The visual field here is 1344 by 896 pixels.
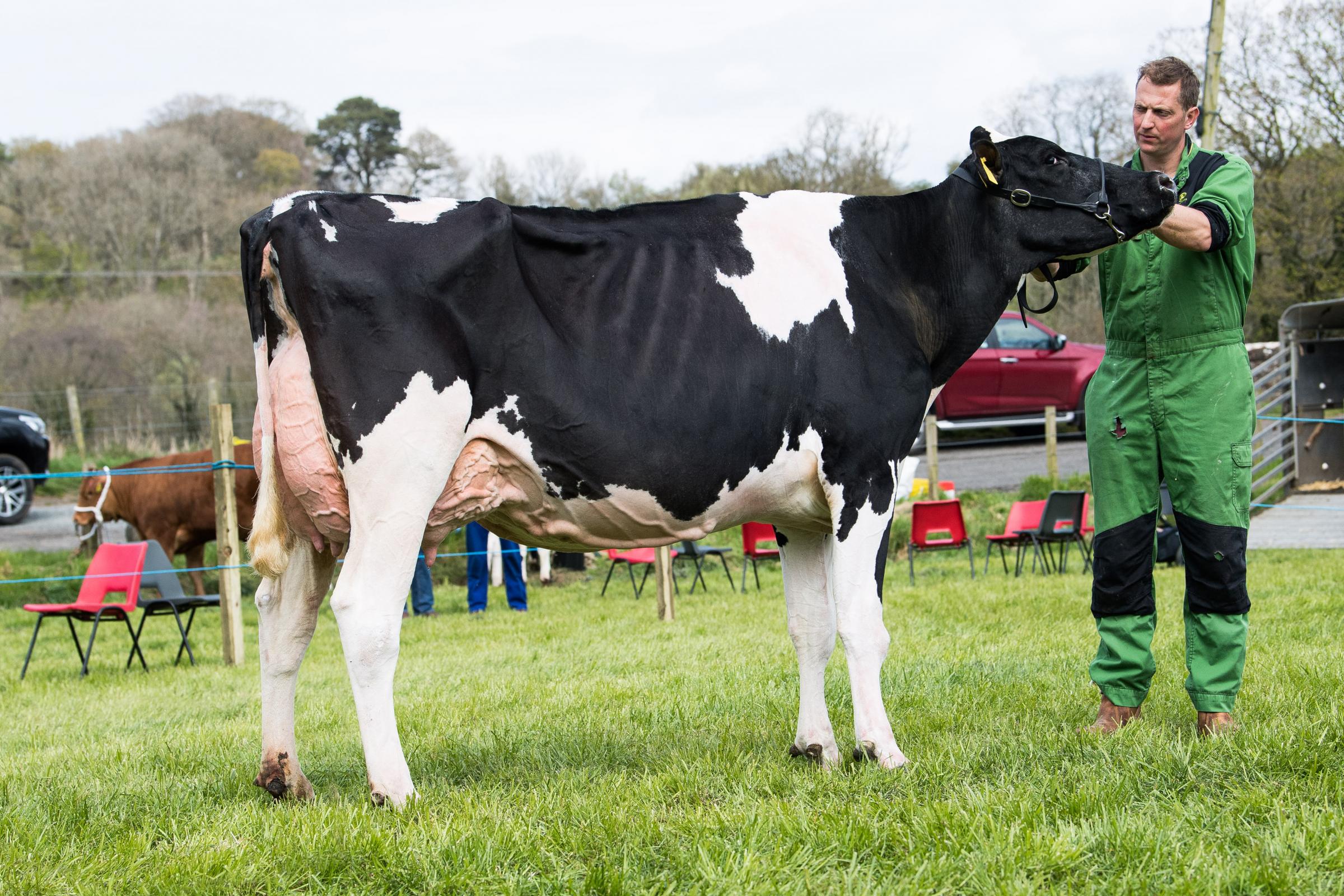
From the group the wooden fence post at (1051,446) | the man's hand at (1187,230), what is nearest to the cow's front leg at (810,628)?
the man's hand at (1187,230)

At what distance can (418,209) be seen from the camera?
3.71 metres

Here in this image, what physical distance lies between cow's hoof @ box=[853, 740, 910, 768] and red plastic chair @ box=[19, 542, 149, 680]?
6.76 meters

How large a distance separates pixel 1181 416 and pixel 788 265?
158 cm

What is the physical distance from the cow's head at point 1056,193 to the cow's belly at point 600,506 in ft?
4.00

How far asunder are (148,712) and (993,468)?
43.2 feet

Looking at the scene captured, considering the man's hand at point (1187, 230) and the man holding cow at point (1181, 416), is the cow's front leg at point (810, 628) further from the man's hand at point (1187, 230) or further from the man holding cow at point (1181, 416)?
the man's hand at point (1187, 230)

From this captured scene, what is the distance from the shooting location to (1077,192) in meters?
4.18

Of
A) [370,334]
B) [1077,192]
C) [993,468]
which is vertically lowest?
[993,468]

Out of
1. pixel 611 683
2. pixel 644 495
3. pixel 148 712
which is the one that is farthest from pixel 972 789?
pixel 148 712

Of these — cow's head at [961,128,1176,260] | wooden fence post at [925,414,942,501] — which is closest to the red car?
wooden fence post at [925,414,942,501]

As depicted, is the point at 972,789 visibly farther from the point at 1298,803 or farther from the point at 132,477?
the point at 132,477

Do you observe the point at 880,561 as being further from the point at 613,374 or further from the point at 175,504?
the point at 175,504

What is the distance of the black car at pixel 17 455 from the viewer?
16484 mm

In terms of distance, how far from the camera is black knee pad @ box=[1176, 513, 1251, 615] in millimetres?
4199
